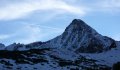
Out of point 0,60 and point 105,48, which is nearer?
point 0,60

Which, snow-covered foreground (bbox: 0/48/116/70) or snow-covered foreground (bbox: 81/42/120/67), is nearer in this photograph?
snow-covered foreground (bbox: 0/48/116/70)

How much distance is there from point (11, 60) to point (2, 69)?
545 inches

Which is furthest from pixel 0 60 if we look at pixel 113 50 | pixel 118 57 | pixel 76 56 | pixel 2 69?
pixel 113 50

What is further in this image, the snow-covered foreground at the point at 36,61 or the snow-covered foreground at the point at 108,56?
the snow-covered foreground at the point at 108,56

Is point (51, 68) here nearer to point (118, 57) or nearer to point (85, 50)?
point (118, 57)

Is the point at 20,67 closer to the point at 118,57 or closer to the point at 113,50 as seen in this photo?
the point at 118,57

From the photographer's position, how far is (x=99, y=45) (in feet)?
638

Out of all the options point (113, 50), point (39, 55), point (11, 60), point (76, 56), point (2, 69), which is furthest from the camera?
point (113, 50)

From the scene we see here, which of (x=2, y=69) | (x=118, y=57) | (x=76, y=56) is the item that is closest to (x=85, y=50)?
(x=118, y=57)

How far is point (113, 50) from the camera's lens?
171m

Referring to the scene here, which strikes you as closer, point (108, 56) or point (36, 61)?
point (36, 61)

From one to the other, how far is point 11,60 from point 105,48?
109 metres

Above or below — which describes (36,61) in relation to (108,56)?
below

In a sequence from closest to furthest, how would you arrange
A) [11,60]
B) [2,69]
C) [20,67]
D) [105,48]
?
[2,69]
[20,67]
[11,60]
[105,48]
